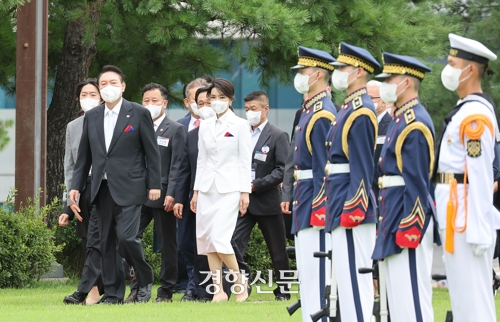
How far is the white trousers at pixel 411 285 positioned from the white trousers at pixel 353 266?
1.70ft

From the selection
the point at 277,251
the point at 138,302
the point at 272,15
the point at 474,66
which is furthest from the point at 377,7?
the point at 474,66

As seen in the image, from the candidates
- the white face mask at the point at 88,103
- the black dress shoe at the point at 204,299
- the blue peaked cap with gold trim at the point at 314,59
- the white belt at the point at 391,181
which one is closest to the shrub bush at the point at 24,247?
the white face mask at the point at 88,103

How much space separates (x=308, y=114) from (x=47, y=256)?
5.15 metres

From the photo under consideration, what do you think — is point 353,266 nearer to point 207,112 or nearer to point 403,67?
point 403,67

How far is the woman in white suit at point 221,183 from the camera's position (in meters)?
9.79

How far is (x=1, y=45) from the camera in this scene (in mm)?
13875

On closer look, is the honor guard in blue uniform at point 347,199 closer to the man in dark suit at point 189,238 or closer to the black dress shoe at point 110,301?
the black dress shoe at point 110,301

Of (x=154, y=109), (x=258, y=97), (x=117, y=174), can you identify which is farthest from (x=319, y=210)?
(x=154, y=109)

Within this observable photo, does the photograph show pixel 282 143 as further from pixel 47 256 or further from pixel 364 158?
pixel 364 158

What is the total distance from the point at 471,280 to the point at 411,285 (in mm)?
454

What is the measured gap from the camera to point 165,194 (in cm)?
1055

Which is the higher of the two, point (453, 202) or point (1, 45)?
point (1, 45)

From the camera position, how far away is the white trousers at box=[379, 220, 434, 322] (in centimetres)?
615

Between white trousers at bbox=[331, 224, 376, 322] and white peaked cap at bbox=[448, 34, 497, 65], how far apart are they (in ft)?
4.45
